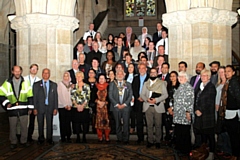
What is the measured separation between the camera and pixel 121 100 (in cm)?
621

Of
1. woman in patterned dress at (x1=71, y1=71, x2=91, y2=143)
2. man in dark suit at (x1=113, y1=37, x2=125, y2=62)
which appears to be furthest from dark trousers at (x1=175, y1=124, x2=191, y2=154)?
man in dark suit at (x1=113, y1=37, x2=125, y2=62)

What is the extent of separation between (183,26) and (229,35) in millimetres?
971

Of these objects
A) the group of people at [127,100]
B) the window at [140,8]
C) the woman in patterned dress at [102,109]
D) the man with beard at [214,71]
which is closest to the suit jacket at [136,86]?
the group of people at [127,100]

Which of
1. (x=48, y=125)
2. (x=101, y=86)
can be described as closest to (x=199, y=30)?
(x=101, y=86)

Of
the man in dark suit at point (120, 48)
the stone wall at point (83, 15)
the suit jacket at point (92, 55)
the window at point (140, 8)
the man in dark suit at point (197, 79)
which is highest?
the window at point (140, 8)

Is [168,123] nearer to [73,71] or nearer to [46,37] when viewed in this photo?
[73,71]

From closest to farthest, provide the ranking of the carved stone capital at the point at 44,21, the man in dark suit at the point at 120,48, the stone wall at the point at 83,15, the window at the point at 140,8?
the carved stone capital at the point at 44,21, the man in dark suit at the point at 120,48, the stone wall at the point at 83,15, the window at the point at 140,8

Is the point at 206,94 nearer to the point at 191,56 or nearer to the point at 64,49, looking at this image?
the point at 191,56

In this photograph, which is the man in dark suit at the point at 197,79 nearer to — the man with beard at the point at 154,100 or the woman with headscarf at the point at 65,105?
the man with beard at the point at 154,100

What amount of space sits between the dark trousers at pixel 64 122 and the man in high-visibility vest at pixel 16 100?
66 centimetres

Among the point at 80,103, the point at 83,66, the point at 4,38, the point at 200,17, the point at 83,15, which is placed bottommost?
the point at 80,103

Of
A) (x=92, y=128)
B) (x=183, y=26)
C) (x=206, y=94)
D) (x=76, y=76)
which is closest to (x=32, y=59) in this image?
(x=76, y=76)

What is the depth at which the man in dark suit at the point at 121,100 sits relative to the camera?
20.1 ft

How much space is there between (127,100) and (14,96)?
211cm
